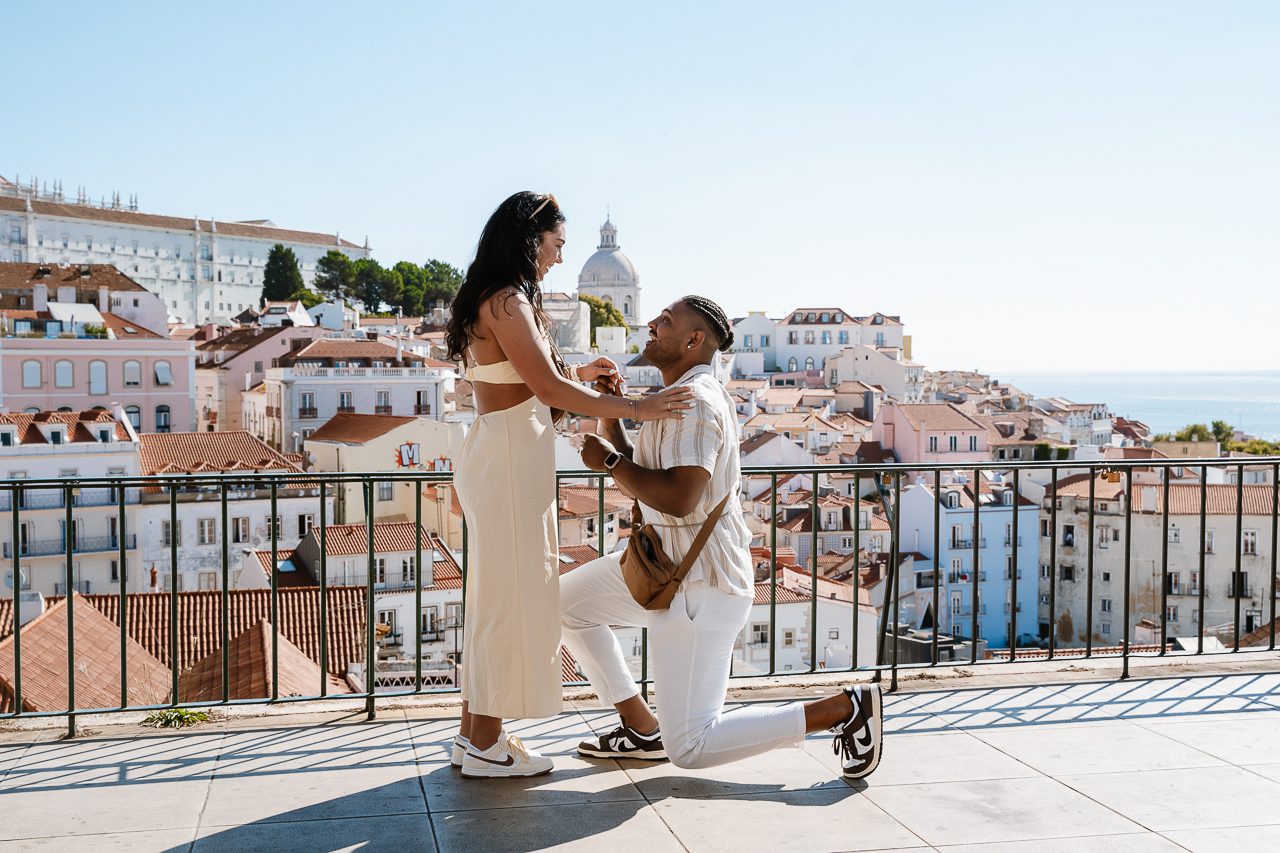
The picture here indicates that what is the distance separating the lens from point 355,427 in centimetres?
5059

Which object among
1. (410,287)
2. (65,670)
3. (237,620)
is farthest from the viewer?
(410,287)

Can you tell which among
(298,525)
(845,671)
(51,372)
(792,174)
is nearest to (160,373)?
(51,372)

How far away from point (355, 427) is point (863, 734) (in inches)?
1916

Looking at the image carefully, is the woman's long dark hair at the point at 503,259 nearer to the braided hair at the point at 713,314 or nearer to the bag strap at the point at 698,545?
the braided hair at the point at 713,314

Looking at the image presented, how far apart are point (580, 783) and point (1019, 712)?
166 centimetres

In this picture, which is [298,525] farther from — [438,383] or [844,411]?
[844,411]

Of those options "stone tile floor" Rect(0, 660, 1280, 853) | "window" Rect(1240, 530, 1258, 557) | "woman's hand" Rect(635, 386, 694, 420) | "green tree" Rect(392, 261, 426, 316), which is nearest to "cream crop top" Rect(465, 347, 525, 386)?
"woman's hand" Rect(635, 386, 694, 420)

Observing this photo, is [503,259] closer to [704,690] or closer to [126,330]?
[704,690]

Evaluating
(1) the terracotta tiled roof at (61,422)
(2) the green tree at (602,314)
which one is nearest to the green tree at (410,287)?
(2) the green tree at (602,314)

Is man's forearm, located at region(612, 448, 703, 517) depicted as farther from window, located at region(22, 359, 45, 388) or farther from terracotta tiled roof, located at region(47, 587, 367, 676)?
window, located at region(22, 359, 45, 388)

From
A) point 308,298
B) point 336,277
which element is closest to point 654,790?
point 308,298

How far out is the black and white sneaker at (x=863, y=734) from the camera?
3.44 m

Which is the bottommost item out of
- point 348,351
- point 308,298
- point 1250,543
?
point 1250,543

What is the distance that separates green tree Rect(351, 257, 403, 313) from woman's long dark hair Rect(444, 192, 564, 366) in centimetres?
10305
